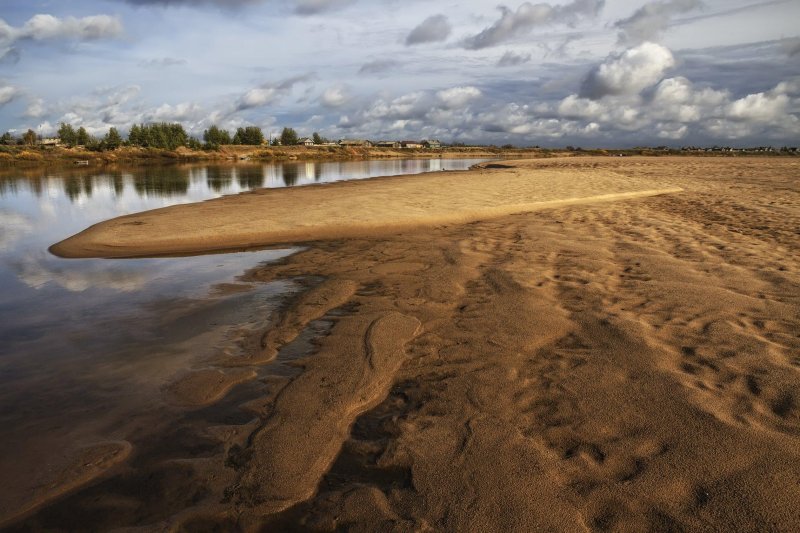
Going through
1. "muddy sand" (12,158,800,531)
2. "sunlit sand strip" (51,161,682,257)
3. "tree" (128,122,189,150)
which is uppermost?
"tree" (128,122,189,150)

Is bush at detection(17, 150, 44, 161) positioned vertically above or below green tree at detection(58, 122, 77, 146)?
below

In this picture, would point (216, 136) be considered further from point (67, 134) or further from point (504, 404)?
point (504, 404)

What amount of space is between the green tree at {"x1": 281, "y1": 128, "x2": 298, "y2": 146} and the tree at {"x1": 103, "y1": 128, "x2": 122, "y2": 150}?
56185 mm

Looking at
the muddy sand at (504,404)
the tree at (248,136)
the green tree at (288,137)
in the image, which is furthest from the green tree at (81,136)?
the muddy sand at (504,404)

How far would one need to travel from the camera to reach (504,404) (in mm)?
3947

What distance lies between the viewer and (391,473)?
3.23 metres

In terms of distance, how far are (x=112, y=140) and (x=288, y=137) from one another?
5971 centimetres

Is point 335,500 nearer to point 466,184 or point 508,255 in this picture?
point 508,255

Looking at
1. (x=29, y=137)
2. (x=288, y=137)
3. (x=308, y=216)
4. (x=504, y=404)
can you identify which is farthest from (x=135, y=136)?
(x=504, y=404)

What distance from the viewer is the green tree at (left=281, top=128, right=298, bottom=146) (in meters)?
138

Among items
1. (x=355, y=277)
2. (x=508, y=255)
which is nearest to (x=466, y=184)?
(x=508, y=255)

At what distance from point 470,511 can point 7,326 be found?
22.2 ft

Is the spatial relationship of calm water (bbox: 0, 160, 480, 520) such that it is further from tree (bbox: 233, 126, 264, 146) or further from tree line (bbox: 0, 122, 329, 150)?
tree (bbox: 233, 126, 264, 146)

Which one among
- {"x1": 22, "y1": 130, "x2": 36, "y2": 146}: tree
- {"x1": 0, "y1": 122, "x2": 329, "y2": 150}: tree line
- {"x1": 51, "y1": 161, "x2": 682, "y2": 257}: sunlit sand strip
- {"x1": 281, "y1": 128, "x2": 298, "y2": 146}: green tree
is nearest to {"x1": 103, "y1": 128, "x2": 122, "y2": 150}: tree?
{"x1": 0, "y1": 122, "x2": 329, "y2": 150}: tree line
